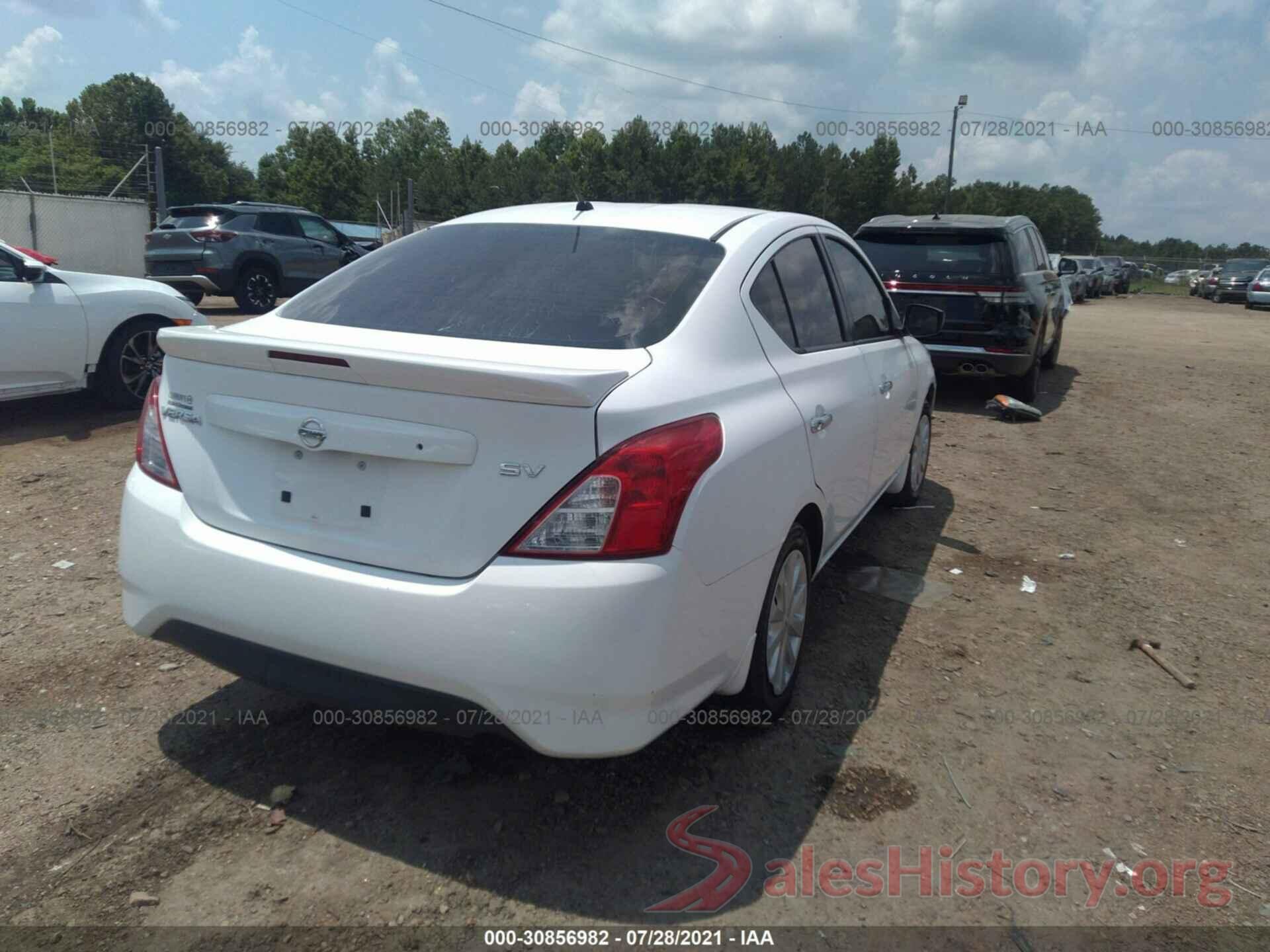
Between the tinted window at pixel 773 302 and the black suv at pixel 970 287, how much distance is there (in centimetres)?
575

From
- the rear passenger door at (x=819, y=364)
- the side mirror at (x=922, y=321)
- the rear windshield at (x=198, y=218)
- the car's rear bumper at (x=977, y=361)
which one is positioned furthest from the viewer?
the rear windshield at (x=198, y=218)

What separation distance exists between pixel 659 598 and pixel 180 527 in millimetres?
1403

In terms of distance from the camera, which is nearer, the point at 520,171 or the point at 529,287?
the point at 529,287

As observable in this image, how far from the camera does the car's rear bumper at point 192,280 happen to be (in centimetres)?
1491

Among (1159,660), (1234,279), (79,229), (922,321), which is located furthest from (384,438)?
(1234,279)

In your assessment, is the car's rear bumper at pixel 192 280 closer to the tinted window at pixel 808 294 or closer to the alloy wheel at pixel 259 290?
the alloy wheel at pixel 259 290

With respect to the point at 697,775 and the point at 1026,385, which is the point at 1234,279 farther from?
the point at 697,775

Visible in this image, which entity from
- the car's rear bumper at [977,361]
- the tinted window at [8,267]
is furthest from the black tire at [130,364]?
the car's rear bumper at [977,361]

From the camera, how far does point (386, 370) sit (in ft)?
7.82

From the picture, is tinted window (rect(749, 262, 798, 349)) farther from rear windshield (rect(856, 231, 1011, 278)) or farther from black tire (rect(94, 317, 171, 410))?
rear windshield (rect(856, 231, 1011, 278))

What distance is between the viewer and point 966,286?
883cm

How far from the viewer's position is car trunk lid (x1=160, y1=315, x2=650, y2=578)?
232cm

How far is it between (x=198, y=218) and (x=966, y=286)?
40.0ft

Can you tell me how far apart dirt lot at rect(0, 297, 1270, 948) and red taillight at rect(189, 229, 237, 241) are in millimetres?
11002
